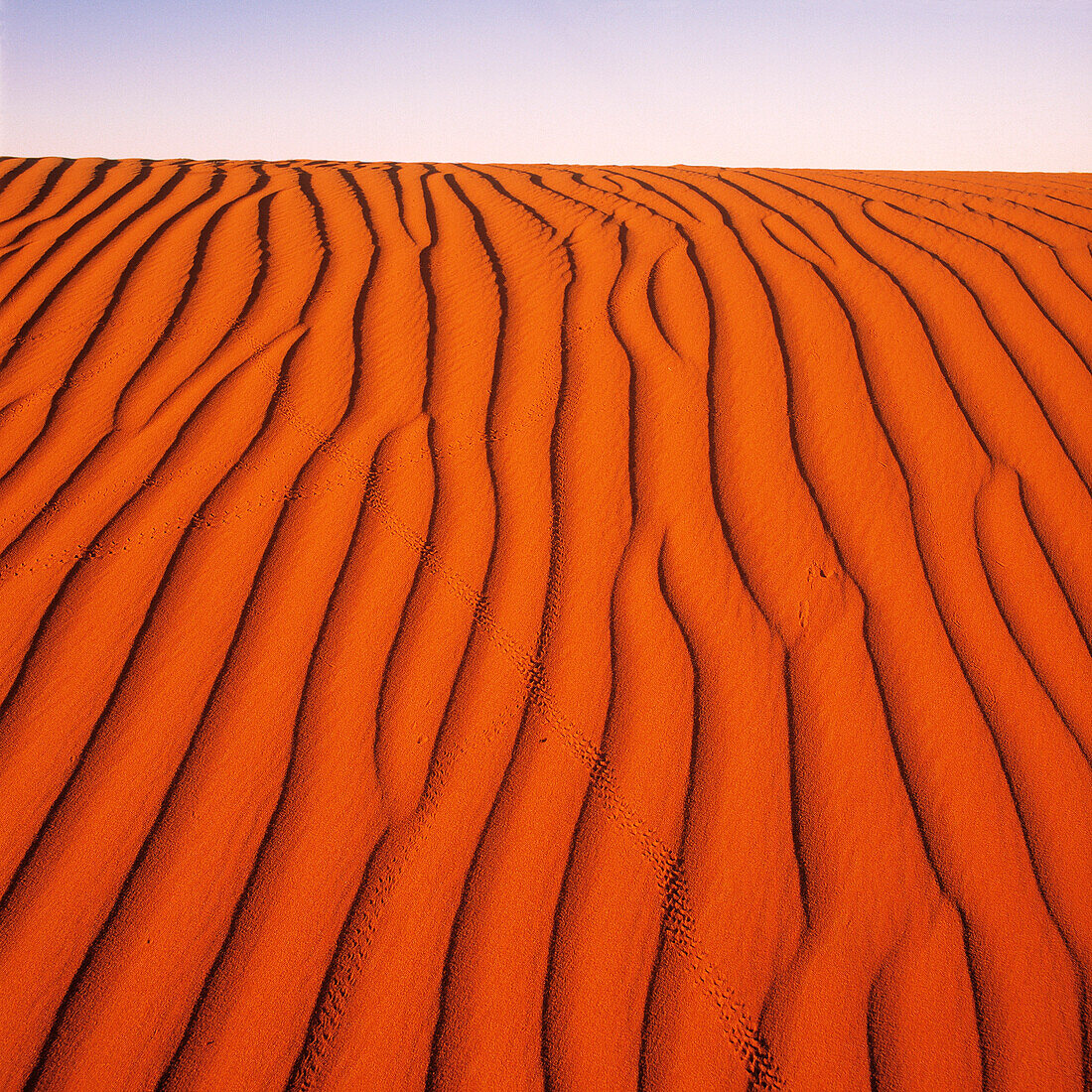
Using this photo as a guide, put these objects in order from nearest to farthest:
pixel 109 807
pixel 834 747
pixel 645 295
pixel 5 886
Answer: pixel 5 886 < pixel 109 807 < pixel 834 747 < pixel 645 295

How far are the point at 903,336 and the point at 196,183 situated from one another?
4034 mm

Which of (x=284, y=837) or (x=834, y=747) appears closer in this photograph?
(x=284, y=837)

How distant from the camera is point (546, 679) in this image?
1.78 metres

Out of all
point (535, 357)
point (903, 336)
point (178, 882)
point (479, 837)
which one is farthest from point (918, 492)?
point (178, 882)

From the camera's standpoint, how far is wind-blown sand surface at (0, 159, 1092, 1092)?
52.0 inches

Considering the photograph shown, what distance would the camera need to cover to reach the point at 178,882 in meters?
1.46

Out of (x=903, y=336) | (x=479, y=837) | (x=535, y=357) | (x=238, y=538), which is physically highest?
(x=903, y=336)

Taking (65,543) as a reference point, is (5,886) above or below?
below

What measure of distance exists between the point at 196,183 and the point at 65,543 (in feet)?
10.8

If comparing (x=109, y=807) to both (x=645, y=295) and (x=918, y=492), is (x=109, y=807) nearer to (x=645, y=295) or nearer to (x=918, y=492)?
(x=918, y=492)

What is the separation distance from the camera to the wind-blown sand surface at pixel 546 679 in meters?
1.32

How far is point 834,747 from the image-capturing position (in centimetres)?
167

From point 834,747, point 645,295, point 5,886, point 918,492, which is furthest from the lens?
point 645,295

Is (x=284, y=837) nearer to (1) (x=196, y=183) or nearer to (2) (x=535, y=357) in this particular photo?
(2) (x=535, y=357)
